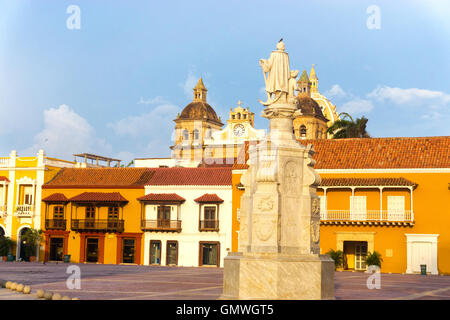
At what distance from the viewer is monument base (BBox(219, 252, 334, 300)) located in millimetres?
15547

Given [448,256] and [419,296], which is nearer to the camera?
[419,296]

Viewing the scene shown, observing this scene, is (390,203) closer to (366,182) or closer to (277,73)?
(366,182)

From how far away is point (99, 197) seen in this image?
159 feet

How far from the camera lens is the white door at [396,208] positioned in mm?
41219

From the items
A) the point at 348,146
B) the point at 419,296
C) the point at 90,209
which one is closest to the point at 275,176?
the point at 419,296

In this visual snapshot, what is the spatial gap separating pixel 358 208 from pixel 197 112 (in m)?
52.7

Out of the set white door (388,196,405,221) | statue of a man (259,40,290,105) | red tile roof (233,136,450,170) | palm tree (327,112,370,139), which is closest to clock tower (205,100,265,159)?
palm tree (327,112,370,139)

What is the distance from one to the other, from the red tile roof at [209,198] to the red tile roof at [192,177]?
82 centimetres

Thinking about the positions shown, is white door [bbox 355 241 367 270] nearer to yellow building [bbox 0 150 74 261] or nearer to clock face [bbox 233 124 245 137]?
yellow building [bbox 0 150 74 261]

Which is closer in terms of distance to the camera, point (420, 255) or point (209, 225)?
point (420, 255)

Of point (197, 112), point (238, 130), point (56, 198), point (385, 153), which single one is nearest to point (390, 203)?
point (385, 153)
